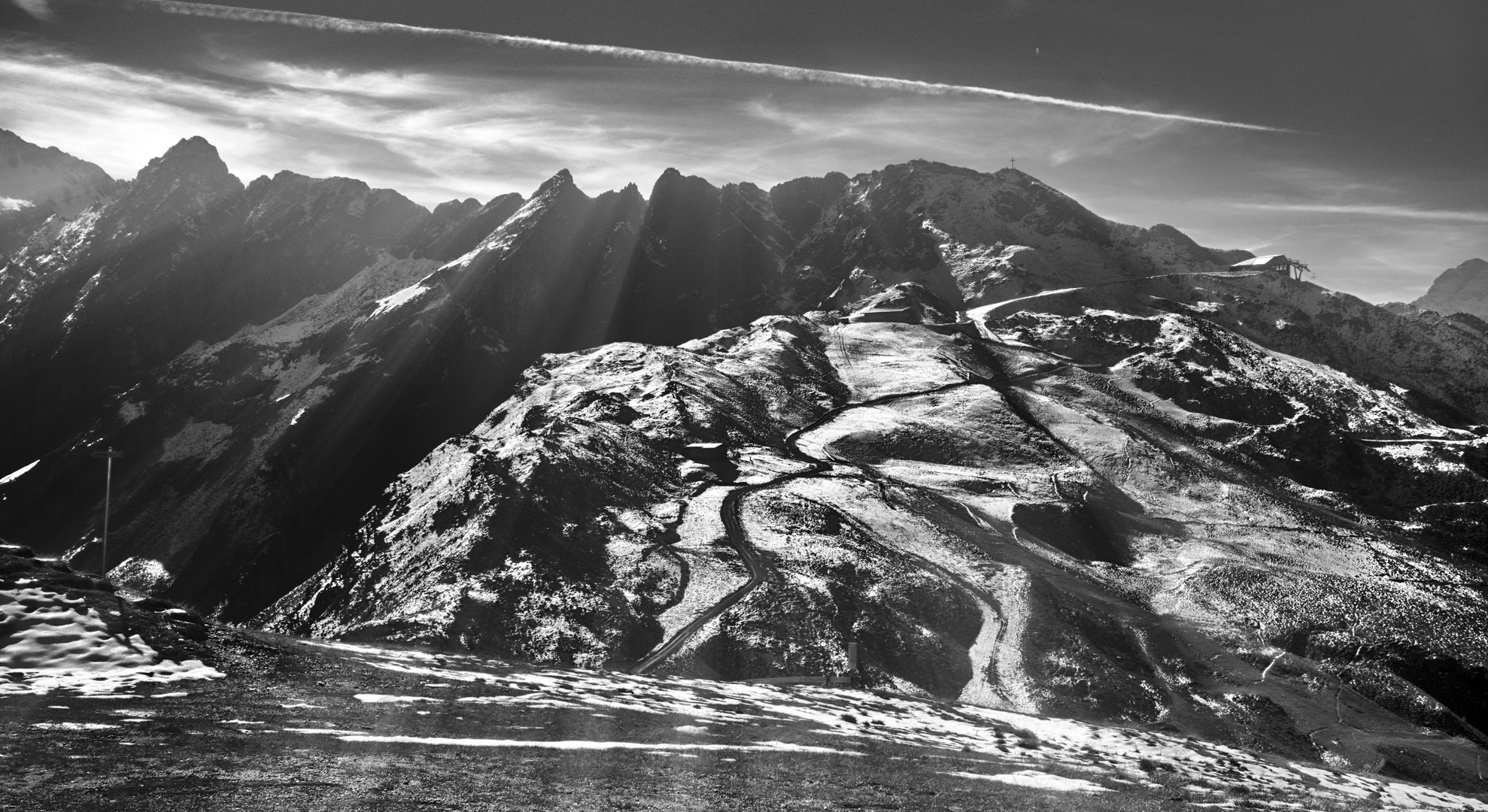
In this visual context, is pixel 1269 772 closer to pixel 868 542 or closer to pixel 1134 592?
pixel 868 542

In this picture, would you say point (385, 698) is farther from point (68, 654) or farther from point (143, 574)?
point (143, 574)

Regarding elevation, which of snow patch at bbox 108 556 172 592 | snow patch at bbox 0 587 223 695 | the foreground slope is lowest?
snow patch at bbox 108 556 172 592

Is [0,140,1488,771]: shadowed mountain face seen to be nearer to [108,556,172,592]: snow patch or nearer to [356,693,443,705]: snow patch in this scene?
[108,556,172,592]: snow patch

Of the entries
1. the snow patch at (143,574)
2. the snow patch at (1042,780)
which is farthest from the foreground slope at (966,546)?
the snow patch at (143,574)

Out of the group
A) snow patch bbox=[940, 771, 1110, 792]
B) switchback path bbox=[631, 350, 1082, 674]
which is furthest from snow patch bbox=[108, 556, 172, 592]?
snow patch bbox=[940, 771, 1110, 792]

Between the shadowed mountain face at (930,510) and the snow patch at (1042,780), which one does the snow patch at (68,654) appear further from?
the shadowed mountain face at (930,510)

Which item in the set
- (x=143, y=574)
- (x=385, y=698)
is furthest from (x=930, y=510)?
(x=143, y=574)

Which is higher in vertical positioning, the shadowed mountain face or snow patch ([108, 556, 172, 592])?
the shadowed mountain face

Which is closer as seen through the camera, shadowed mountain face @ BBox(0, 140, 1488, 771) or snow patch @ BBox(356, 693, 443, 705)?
snow patch @ BBox(356, 693, 443, 705)

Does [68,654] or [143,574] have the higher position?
[68,654]

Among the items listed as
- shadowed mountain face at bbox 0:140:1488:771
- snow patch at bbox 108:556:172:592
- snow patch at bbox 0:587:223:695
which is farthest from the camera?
snow patch at bbox 108:556:172:592
